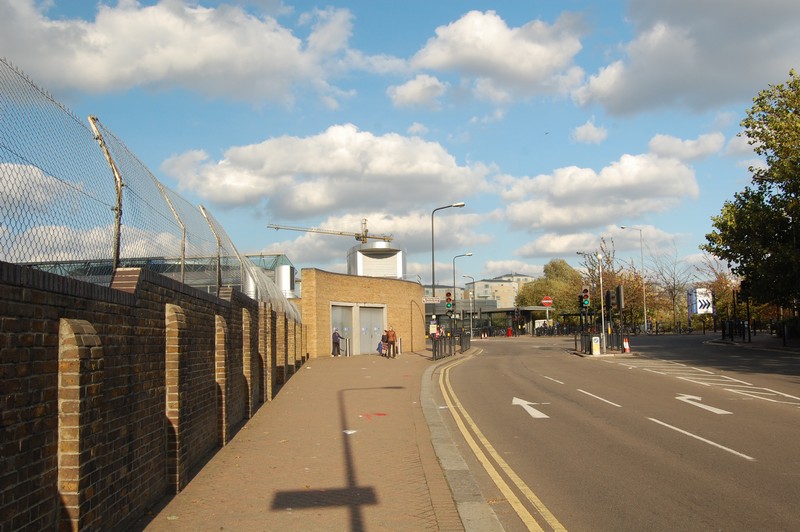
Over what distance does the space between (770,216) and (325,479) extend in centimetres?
3218

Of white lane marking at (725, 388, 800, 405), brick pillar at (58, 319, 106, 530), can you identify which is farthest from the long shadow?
white lane marking at (725, 388, 800, 405)

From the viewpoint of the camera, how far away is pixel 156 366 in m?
6.78

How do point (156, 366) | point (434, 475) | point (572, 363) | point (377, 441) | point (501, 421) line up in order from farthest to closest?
point (572, 363) < point (501, 421) < point (377, 441) < point (434, 475) < point (156, 366)

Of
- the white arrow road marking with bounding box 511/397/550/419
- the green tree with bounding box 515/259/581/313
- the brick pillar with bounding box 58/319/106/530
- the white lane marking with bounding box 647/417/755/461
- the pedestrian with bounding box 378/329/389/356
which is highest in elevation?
the green tree with bounding box 515/259/581/313

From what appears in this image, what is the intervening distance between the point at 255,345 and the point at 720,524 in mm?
9956

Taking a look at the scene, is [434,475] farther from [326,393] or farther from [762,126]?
[762,126]

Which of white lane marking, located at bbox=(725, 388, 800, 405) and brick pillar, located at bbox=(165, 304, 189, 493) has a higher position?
brick pillar, located at bbox=(165, 304, 189, 493)

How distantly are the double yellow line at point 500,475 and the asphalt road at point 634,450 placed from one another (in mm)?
17

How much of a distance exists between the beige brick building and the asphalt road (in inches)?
654

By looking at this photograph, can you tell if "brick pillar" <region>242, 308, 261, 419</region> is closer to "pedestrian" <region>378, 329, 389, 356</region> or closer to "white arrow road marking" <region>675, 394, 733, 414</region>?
"white arrow road marking" <region>675, 394, 733, 414</region>

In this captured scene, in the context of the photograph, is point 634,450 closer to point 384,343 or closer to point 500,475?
point 500,475

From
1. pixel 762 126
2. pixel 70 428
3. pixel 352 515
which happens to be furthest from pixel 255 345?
pixel 762 126

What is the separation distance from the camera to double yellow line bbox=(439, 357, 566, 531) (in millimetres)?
6648

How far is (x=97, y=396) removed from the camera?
4.93 m
